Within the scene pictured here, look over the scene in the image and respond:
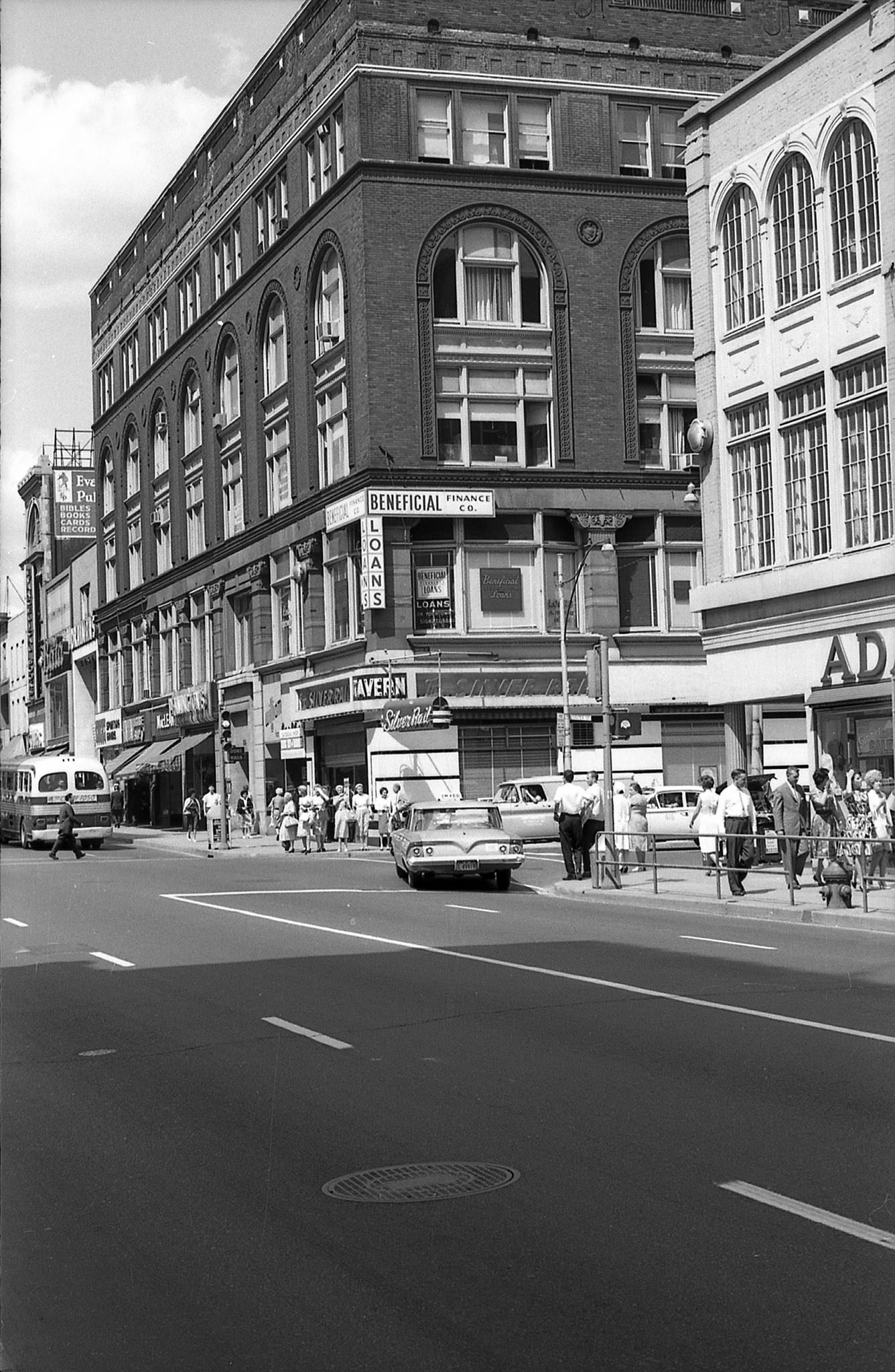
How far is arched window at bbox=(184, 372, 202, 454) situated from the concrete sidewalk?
42.2m

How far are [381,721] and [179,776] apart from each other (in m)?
24.0

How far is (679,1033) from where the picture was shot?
11.7 metres

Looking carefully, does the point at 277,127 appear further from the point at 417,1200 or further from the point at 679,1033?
the point at 417,1200

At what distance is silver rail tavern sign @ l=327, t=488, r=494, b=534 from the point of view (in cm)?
4888

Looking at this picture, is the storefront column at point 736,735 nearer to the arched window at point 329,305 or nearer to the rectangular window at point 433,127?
the arched window at point 329,305

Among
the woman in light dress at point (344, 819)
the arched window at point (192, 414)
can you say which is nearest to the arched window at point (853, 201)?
the woman in light dress at point (344, 819)

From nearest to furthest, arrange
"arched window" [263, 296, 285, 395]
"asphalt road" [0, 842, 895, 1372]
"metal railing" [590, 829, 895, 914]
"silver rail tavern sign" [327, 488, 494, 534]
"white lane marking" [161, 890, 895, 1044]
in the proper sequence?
1. "asphalt road" [0, 842, 895, 1372]
2. "white lane marking" [161, 890, 895, 1044]
3. "metal railing" [590, 829, 895, 914]
4. "silver rail tavern sign" [327, 488, 494, 534]
5. "arched window" [263, 296, 285, 395]

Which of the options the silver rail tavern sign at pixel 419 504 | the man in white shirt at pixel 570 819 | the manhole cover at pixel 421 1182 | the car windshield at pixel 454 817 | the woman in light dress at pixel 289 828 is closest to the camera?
the manhole cover at pixel 421 1182

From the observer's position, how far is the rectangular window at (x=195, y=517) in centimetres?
6744

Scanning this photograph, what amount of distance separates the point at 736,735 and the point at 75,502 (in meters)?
58.9

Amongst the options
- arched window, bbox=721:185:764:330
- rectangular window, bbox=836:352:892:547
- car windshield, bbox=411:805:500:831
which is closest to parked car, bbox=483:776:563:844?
car windshield, bbox=411:805:500:831

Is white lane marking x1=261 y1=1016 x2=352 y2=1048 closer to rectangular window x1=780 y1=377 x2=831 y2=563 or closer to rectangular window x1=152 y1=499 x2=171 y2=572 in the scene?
rectangular window x1=780 y1=377 x2=831 y2=563

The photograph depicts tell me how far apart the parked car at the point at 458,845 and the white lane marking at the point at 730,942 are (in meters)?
9.14

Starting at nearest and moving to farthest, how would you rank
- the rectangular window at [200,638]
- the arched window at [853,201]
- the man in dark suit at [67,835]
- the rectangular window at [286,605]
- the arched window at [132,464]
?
the arched window at [853,201]
the man in dark suit at [67,835]
the rectangular window at [286,605]
the rectangular window at [200,638]
the arched window at [132,464]
